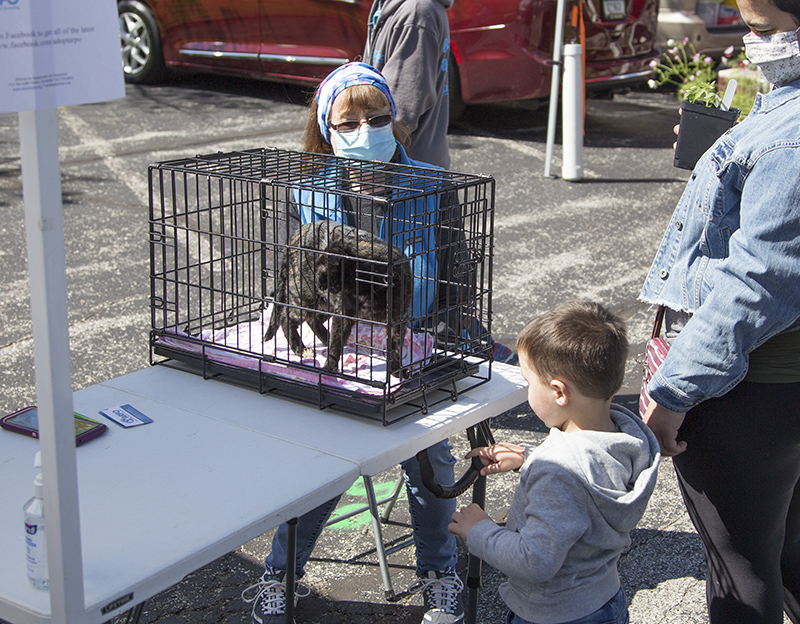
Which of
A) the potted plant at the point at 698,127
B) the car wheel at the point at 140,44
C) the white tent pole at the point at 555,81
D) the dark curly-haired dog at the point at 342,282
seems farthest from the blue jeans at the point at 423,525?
the car wheel at the point at 140,44

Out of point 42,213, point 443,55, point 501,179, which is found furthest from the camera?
point 501,179

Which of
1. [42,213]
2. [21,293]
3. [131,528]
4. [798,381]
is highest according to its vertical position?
[42,213]

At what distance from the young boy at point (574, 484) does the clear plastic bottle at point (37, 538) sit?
854 mm

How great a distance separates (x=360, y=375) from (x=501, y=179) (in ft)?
18.5

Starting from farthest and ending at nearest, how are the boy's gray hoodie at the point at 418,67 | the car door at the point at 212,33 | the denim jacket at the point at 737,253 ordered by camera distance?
the car door at the point at 212,33, the boy's gray hoodie at the point at 418,67, the denim jacket at the point at 737,253

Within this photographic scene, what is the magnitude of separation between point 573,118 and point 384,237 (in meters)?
5.57

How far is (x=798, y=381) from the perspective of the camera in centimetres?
192

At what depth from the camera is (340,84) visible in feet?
9.16

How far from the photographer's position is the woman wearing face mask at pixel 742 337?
5.70 ft

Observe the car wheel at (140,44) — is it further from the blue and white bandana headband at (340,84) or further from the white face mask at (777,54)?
the white face mask at (777,54)

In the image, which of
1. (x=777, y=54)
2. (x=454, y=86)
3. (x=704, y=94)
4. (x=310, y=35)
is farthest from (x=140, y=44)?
(x=777, y=54)

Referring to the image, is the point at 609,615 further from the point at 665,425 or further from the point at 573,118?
the point at 573,118

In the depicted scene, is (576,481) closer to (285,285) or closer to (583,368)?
(583,368)

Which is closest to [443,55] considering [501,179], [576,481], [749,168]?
[749,168]
